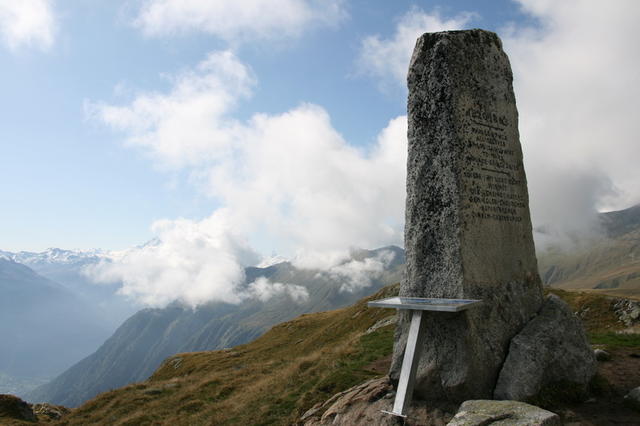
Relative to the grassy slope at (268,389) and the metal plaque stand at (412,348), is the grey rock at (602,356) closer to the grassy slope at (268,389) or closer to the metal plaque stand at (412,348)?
the grassy slope at (268,389)

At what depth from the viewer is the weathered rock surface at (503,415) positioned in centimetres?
762

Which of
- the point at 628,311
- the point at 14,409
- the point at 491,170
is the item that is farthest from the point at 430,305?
the point at 14,409

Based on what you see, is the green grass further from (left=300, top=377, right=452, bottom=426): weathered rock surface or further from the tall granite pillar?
(left=300, top=377, right=452, bottom=426): weathered rock surface

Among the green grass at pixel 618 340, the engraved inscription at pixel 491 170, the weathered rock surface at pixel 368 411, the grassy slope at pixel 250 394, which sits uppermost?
the engraved inscription at pixel 491 170

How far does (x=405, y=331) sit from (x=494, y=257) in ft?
10.8

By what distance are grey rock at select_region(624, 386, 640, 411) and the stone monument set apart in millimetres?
1904

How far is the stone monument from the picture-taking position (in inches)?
429

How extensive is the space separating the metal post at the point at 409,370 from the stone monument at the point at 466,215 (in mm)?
1969

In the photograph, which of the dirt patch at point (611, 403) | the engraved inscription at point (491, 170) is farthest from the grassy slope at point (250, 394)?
the engraved inscription at point (491, 170)

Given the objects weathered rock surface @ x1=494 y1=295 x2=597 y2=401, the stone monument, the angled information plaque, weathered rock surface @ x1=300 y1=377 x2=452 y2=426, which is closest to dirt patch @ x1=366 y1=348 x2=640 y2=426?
weathered rock surface @ x1=494 y1=295 x2=597 y2=401

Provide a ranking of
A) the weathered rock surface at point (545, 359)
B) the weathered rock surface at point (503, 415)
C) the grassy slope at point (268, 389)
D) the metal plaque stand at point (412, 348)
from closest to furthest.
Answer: the weathered rock surface at point (503, 415), the metal plaque stand at point (412, 348), the weathered rock surface at point (545, 359), the grassy slope at point (268, 389)

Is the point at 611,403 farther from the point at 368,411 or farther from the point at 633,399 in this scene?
the point at 368,411

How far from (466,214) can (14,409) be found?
4124cm

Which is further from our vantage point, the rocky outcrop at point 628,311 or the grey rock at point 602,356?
the rocky outcrop at point 628,311
